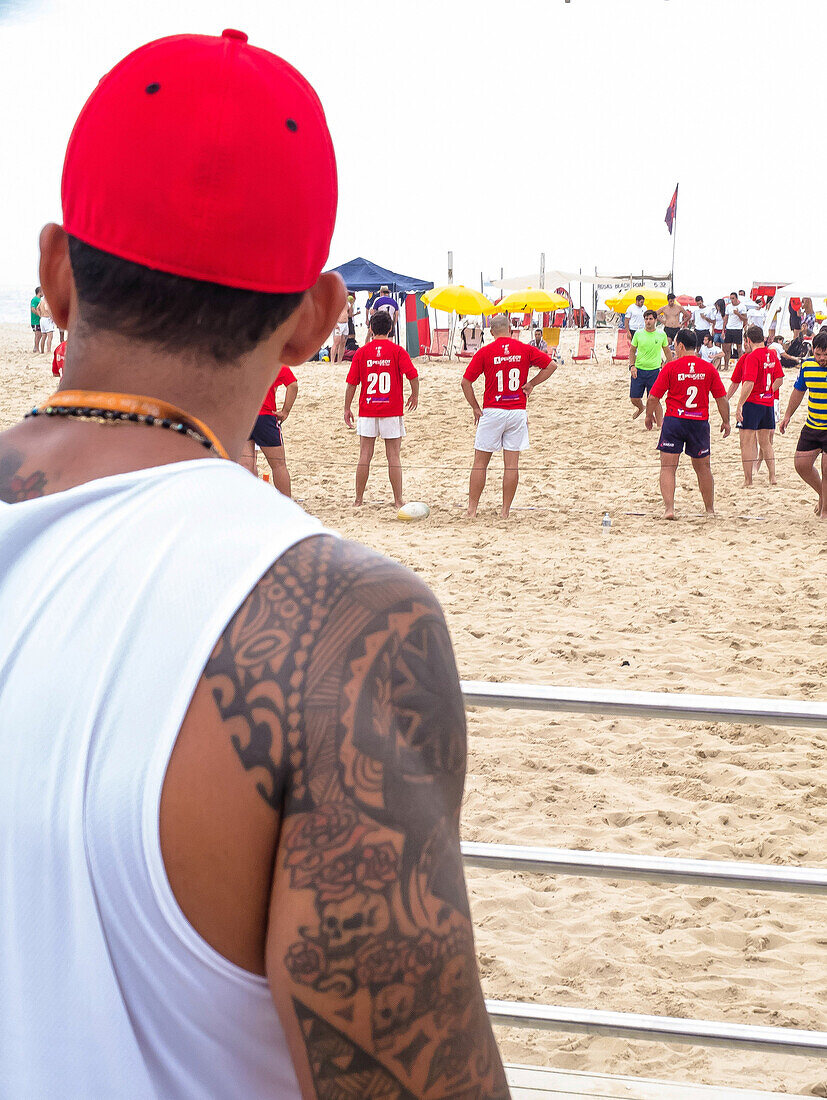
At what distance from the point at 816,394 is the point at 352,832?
9.59 meters

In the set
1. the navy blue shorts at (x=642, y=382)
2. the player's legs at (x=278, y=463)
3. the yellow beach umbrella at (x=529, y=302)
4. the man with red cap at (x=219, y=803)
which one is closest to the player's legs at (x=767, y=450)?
the navy blue shorts at (x=642, y=382)

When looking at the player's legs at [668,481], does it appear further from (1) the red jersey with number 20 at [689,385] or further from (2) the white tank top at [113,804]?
(2) the white tank top at [113,804]

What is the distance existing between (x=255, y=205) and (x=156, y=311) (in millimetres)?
116

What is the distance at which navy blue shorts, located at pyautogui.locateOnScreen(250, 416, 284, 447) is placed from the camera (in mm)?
8891

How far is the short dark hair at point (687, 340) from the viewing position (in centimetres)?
957

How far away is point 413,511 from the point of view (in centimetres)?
962

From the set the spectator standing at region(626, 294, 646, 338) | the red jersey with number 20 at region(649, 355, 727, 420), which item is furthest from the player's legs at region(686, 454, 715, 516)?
the spectator standing at region(626, 294, 646, 338)

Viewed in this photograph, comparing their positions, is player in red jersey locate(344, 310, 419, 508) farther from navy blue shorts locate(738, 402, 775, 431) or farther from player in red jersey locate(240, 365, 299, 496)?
navy blue shorts locate(738, 402, 775, 431)

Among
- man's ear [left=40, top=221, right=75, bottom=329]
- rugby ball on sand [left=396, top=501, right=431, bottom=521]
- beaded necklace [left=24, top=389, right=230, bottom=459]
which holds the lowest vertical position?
rugby ball on sand [left=396, top=501, right=431, bottom=521]

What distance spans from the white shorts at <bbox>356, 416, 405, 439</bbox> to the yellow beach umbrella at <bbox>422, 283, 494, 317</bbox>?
514 inches

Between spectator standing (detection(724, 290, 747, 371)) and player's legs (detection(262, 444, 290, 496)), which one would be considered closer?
player's legs (detection(262, 444, 290, 496))

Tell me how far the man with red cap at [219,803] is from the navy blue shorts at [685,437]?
9.08 meters

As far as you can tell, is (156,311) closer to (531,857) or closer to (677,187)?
(531,857)

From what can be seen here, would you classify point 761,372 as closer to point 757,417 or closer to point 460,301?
point 757,417
